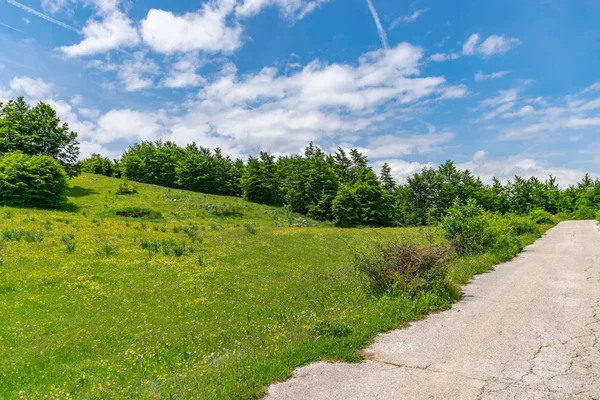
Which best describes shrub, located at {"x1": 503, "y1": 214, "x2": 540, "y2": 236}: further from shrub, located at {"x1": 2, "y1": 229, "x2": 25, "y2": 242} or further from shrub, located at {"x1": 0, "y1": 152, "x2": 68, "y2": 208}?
shrub, located at {"x1": 0, "y1": 152, "x2": 68, "y2": 208}

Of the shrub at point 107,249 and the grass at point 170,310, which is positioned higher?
the shrub at point 107,249

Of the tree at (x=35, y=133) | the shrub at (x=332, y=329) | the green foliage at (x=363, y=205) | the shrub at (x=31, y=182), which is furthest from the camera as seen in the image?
the green foliage at (x=363, y=205)

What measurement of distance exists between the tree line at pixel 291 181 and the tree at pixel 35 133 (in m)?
0.12

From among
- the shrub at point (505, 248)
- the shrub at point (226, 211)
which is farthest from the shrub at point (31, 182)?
the shrub at point (505, 248)

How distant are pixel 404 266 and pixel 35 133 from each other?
189ft

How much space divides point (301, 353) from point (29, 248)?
2093 centimetres

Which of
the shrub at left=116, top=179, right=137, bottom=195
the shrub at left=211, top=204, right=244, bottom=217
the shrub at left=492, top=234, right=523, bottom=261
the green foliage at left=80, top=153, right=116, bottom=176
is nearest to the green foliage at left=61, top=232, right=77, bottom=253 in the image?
the shrub at left=492, top=234, right=523, bottom=261

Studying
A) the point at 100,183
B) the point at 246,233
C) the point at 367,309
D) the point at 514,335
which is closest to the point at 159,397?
the point at 367,309

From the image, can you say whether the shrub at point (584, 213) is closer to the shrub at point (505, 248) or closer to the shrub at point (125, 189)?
the shrub at point (505, 248)

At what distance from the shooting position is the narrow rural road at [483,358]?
5500 millimetres

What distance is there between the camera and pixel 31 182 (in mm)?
37688

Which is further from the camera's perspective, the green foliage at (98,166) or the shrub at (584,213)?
the green foliage at (98,166)

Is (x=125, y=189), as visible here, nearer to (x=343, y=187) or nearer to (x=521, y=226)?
(x=343, y=187)

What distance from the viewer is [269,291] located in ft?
55.4
